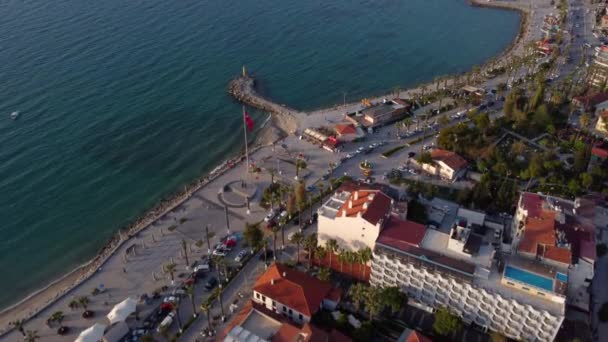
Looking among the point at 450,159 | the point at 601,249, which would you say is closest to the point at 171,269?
the point at 450,159

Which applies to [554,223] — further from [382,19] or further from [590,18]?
[590,18]

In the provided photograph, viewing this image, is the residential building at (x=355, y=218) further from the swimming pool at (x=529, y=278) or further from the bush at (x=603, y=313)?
the bush at (x=603, y=313)

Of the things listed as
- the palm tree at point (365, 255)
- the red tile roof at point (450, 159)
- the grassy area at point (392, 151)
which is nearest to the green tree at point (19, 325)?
the palm tree at point (365, 255)

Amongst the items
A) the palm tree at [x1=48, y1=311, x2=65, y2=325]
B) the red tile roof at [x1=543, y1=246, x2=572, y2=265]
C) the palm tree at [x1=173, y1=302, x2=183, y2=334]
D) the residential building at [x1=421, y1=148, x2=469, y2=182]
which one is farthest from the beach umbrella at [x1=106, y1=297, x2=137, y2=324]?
the residential building at [x1=421, y1=148, x2=469, y2=182]

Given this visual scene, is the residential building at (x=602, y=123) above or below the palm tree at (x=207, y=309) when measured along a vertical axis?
above

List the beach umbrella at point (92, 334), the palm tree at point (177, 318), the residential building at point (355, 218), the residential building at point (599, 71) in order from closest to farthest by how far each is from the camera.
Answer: the beach umbrella at point (92, 334) → the palm tree at point (177, 318) → the residential building at point (355, 218) → the residential building at point (599, 71)

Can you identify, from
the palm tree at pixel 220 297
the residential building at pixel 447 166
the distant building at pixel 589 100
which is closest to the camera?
the palm tree at pixel 220 297

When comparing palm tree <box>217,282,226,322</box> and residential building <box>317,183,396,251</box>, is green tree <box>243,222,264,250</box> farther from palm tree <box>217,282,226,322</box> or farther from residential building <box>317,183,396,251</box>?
residential building <box>317,183,396,251</box>
